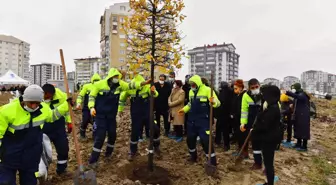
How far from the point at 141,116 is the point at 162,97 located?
1.67 metres

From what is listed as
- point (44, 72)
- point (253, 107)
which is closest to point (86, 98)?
point (253, 107)

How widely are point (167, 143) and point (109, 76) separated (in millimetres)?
3085

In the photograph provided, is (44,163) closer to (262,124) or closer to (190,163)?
(190,163)

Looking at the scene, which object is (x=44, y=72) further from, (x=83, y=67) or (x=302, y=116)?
(x=302, y=116)

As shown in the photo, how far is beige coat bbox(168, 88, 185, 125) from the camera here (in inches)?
302

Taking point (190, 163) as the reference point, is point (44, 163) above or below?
above

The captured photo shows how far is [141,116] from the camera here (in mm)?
6324

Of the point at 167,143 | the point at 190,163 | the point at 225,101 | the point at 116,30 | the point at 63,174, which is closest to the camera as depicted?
the point at 63,174

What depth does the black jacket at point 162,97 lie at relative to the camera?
7.86 meters

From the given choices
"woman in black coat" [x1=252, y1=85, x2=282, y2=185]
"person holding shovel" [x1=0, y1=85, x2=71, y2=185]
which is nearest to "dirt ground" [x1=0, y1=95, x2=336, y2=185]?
"woman in black coat" [x1=252, y1=85, x2=282, y2=185]

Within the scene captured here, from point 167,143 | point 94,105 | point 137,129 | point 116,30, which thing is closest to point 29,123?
point 94,105

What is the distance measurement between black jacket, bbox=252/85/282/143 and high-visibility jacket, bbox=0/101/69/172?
3741mm

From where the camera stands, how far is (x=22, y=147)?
348 centimetres

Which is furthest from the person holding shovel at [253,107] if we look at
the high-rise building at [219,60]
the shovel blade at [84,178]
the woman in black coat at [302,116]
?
the high-rise building at [219,60]
